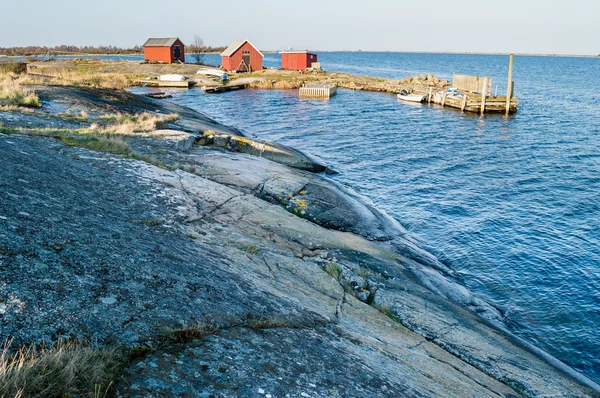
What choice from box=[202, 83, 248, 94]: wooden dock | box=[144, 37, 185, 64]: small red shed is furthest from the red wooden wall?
box=[202, 83, 248, 94]: wooden dock

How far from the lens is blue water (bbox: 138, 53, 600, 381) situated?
1436 centimetres

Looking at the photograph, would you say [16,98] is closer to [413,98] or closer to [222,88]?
[222,88]

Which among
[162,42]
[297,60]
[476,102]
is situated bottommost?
[476,102]

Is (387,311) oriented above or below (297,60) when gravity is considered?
below

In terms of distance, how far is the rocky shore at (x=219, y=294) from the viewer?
16.8 ft

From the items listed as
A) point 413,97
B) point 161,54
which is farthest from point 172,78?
point 413,97

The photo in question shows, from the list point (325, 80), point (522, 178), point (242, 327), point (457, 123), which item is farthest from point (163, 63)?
point (242, 327)

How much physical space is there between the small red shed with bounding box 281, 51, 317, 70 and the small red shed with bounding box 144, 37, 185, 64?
78.2ft

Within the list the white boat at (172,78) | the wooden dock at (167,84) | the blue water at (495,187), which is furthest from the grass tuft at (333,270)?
the white boat at (172,78)

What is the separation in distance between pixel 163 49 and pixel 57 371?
103 meters

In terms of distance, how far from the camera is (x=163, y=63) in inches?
3782

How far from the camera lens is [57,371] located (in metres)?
4.16

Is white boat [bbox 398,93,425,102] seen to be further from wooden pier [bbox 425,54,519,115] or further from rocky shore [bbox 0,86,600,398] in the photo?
rocky shore [bbox 0,86,600,398]

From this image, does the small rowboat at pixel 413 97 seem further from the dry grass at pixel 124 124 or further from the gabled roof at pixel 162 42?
the gabled roof at pixel 162 42
